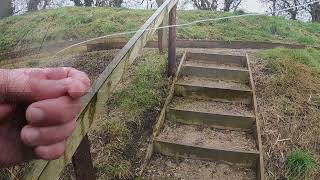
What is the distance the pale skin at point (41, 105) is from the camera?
0.74 meters

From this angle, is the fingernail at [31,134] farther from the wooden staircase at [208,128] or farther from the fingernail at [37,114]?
the wooden staircase at [208,128]

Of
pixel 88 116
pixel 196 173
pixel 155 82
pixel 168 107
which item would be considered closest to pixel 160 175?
pixel 196 173

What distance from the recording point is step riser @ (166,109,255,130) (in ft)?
15.0

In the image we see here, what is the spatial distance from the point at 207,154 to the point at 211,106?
874 millimetres

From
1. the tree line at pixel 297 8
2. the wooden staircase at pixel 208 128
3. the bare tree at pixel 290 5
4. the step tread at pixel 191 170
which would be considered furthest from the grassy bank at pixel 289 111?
the bare tree at pixel 290 5

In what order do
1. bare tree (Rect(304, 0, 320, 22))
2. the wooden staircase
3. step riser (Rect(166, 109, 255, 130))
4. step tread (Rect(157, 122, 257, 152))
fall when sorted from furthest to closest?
bare tree (Rect(304, 0, 320, 22)) → step riser (Rect(166, 109, 255, 130)) → step tread (Rect(157, 122, 257, 152)) → the wooden staircase

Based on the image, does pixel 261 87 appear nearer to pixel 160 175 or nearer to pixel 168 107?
pixel 168 107

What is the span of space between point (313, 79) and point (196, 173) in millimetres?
2476

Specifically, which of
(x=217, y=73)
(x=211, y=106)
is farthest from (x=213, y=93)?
(x=217, y=73)

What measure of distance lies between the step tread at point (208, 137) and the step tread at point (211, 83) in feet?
2.23

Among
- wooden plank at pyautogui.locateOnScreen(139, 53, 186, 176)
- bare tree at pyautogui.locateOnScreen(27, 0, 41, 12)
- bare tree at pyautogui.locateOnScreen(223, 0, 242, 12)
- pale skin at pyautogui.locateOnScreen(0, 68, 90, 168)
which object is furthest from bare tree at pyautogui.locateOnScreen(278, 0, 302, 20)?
pale skin at pyautogui.locateOnScreen(0, 68, 90, 168)

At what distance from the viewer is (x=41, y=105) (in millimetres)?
726

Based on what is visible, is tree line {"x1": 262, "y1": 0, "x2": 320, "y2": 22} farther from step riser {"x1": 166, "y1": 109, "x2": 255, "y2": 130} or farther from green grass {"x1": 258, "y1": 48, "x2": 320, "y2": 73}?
step riser {"x1": 166, "y1": 109, "x2": 255, "y2": 130}

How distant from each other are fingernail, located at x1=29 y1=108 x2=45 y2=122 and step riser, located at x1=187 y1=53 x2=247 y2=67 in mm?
5281
